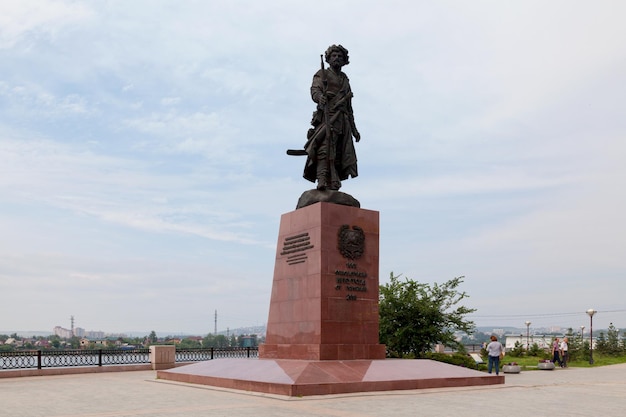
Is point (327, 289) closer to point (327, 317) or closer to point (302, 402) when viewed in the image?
point (327, 317)

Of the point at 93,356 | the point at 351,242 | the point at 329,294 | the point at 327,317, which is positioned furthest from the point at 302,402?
the point at 93,356

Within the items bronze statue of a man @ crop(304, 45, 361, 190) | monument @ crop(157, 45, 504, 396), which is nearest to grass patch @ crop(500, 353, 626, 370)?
monument @ crop(157, 45, 504, 396)

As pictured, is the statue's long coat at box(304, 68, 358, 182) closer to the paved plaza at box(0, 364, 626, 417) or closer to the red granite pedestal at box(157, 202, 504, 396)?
the red granite pedestal at box(157, 202, 504, 396)

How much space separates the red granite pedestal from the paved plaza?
2.19 ft

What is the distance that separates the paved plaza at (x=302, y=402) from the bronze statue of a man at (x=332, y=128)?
23.8 ft

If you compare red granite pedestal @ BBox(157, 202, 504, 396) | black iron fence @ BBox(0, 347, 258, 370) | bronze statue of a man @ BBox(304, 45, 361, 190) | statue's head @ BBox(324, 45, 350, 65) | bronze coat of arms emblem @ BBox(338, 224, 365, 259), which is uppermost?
statue's head @ BBox(324, 45, 350, 65)

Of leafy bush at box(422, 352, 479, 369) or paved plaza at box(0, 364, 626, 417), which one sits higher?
paved plaza at box(0, 364, 626, 417)

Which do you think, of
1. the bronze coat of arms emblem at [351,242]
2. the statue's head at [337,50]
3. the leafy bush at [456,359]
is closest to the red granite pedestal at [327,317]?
the bronze coat of arms emblem at [351,242]

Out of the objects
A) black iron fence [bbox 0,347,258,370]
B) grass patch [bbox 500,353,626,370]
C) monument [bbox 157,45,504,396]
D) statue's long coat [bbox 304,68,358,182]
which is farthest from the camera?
grass patch [bbox 500,353,626,370]

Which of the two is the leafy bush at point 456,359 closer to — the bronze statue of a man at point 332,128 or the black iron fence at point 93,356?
the black iron fence at point 93,356

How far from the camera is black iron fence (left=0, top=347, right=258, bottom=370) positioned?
2283 cm

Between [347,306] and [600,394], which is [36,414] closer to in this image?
[347,306]

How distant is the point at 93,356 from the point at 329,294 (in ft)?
39.4

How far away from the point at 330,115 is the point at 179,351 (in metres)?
12.8
